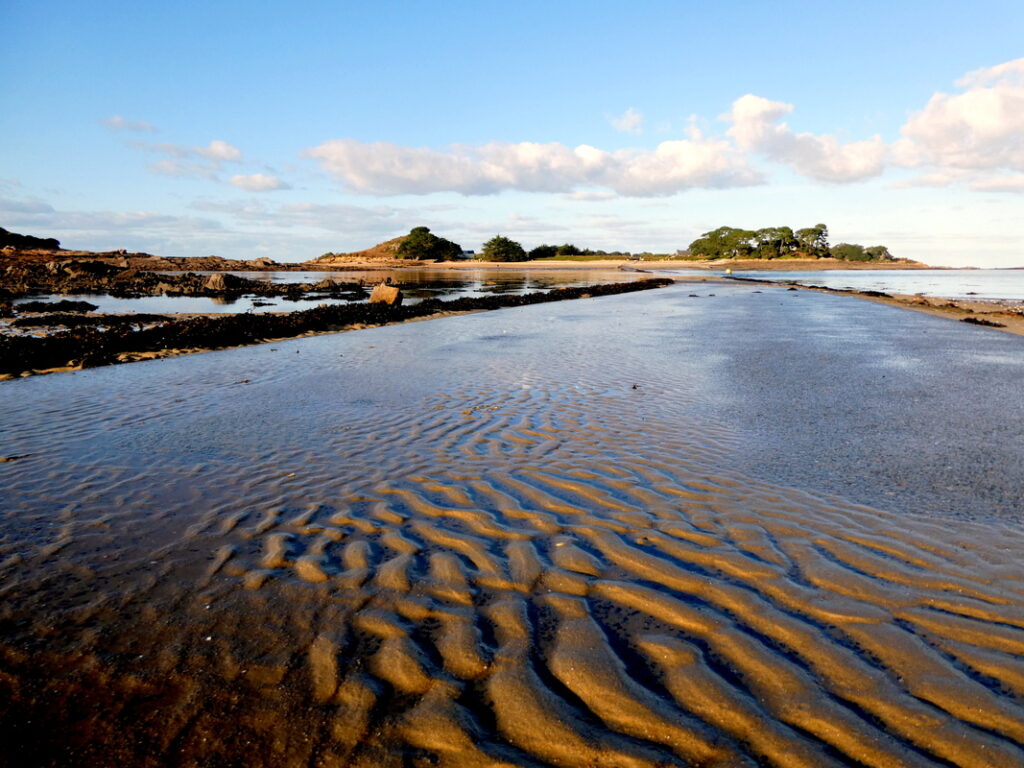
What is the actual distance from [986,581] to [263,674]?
15.4 ft

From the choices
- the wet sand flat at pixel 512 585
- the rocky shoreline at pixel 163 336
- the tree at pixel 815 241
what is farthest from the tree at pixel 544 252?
the wet sand flat at pixel 512 585

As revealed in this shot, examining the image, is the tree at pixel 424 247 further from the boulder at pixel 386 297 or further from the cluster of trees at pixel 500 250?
the boulder at pixel 386 297

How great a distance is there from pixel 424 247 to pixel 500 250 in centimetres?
1710

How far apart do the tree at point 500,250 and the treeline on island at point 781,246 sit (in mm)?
51038

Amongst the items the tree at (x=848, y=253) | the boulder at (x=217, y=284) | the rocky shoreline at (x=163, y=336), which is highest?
the tree at (x=848, y=253)

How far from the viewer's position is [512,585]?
375 centimetres

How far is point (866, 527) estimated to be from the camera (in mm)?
4516

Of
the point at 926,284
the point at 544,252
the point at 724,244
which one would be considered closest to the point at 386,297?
the point at 926,284

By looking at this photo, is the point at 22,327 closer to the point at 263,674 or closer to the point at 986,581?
the point at 263,674

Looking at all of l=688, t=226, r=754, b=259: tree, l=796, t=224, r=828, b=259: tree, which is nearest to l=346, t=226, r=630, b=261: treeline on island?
l=688, t=226, r=754, b=259: tree

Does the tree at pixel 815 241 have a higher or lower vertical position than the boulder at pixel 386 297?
higher

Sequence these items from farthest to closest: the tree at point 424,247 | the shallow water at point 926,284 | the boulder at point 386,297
Answer: the tree at point 424,247
the shallow water at point 926,284
the boulder at point 386,297

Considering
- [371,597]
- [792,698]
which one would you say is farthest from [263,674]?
[792,698]

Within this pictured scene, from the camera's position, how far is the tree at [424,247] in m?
118
